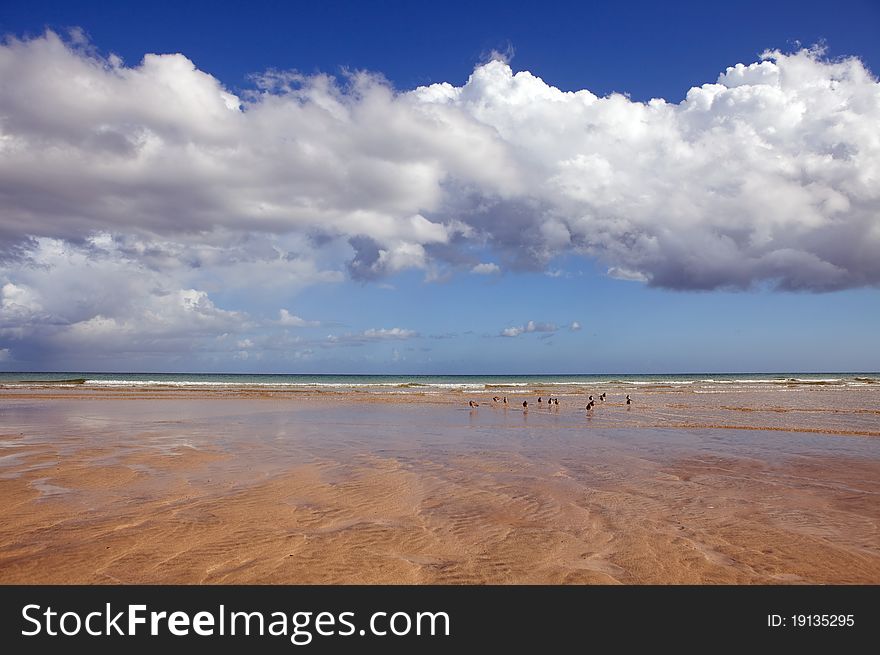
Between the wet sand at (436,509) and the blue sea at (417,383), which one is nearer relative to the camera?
the wet sand at (436,509)

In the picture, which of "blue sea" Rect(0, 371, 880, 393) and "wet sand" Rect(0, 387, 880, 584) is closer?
"wet sand" Rect(0, 387, 880, 584)

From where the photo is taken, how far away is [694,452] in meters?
16.6

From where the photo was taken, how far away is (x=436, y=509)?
31.0ft

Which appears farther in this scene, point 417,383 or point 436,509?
point 417,383

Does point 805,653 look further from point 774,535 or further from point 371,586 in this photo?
point 371,586

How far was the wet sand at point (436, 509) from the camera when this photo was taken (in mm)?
6555

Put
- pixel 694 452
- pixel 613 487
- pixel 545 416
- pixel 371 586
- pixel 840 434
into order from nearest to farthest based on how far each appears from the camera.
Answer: pixel 371 586 → pixel 613 487 → pixel 694 452 → pixel 840 434 → pixel 545 416

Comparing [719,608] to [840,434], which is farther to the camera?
[840,434]

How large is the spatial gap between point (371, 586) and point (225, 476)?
7.56m

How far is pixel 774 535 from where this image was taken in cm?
799

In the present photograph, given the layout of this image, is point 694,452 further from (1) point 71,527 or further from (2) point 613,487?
(1) point 71,527

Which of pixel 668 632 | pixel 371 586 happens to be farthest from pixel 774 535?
pixel 371 586

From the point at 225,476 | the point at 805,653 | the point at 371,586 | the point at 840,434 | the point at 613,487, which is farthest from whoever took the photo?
the point at 840,434

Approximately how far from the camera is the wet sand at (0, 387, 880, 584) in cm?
655
